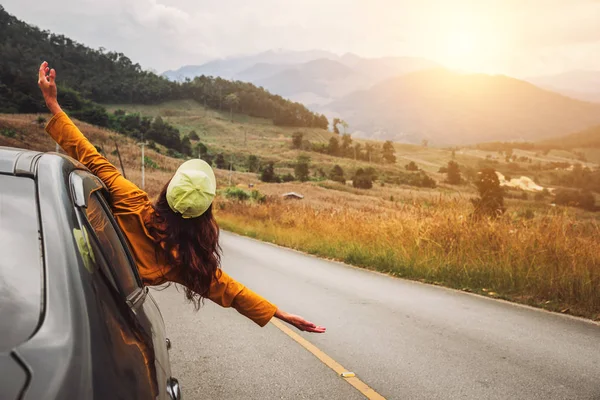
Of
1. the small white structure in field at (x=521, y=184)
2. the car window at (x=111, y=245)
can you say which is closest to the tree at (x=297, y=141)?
the small white structure in field at (x=521, y=184)

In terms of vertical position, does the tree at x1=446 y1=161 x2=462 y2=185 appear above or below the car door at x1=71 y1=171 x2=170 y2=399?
below

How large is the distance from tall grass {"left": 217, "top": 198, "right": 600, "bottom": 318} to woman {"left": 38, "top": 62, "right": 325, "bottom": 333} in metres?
6.69

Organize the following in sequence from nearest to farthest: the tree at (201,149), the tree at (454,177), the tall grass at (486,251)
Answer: the tall grass at (486,251) → the tree at (201,149) → the tree at (454,177)

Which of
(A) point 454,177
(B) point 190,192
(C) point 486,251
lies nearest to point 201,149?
(A) point 454,177

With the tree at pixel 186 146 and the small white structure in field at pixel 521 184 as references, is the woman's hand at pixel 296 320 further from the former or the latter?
the tree at pixel 186 146

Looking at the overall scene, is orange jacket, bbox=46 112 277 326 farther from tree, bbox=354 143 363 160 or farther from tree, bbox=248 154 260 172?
tree, bbox=354 143 363 160

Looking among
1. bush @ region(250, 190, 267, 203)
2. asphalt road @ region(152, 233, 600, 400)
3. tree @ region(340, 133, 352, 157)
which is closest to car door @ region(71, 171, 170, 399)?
asphalt road @ region(152, 233, 600, 400)

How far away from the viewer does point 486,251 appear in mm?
10641

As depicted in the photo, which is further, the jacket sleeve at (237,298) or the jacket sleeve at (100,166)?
the jacket sleeve at (237,298)

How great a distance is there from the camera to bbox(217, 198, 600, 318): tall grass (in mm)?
8664

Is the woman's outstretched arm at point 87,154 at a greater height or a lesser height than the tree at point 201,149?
greater

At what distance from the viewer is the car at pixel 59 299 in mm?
1405

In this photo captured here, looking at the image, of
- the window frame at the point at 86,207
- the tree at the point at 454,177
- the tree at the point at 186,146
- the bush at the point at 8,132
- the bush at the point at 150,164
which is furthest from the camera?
the tree at the point at 454,177

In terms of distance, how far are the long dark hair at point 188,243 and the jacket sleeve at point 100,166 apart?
0.47ft
